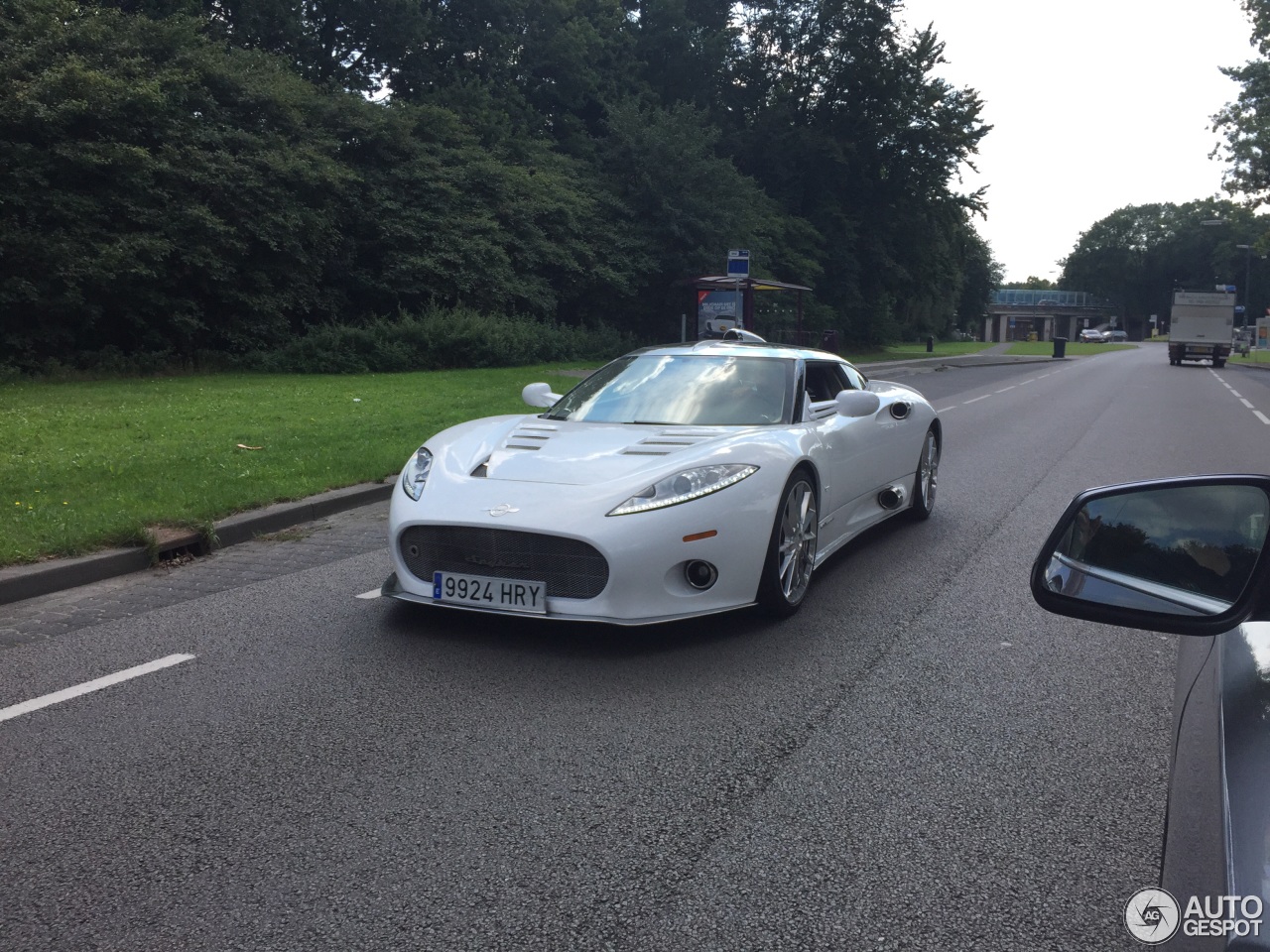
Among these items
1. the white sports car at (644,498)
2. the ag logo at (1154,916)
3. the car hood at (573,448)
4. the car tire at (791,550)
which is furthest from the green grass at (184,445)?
the ag logo at (1154,916)

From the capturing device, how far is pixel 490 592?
489 centimetres

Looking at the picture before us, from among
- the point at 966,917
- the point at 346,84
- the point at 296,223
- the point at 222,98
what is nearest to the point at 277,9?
the point at 346,84

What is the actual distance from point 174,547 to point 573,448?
313 centimetres

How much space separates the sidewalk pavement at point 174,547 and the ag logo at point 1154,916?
592 cm

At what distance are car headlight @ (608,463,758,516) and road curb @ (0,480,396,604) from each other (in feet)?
11.4

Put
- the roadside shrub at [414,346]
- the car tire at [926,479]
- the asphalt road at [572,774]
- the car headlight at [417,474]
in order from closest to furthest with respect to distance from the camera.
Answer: the asphalt road at [572,774]
the car headlight at [417,474]
the car tire at [926,479]
the roadside shrub at [414,346]

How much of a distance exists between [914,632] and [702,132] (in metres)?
35.2

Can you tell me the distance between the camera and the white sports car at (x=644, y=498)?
4.83 meters

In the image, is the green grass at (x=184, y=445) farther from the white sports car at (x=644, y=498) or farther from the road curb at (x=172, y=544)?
the white sports car at (x=644, y=498)

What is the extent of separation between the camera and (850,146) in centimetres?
4619

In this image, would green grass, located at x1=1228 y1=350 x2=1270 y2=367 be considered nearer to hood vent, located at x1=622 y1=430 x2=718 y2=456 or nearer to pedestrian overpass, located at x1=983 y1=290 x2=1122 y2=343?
hood vent, located at x1=622 y1=430 x2=718 y2=456

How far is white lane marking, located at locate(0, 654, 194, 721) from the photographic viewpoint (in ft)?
13.9

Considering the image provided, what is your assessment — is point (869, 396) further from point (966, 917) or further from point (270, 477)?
point (270, 477)

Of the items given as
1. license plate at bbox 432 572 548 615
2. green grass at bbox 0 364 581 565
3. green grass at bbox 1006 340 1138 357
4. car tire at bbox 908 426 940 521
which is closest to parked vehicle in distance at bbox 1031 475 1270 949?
license plate at bbox 432 572 548 615
